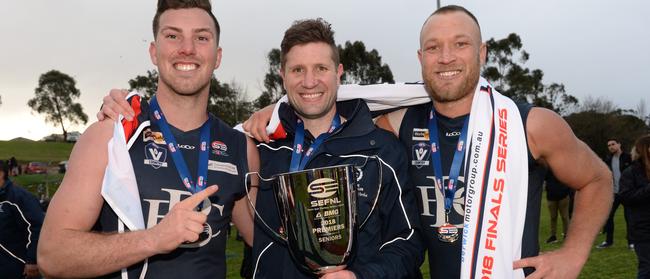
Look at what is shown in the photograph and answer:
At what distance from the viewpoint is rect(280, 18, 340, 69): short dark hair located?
9.33ft

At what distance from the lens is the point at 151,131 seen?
8.68ft

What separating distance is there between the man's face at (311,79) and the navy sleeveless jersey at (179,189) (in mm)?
397

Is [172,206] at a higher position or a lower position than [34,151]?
lower

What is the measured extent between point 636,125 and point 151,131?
53.1 m

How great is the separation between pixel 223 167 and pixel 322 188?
26.2 inches

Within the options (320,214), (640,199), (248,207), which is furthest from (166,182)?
(640,199)

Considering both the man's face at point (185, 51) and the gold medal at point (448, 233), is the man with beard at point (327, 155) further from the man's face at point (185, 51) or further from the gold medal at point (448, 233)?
the man's face at point (185, 51)

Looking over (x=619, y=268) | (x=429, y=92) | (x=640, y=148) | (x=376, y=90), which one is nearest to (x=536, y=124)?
(x=429, y=92)

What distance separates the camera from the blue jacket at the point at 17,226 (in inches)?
222

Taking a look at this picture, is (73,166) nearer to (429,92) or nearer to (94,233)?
(94,233)

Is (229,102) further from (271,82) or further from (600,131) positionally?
(600,131)

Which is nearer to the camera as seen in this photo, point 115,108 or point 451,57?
point 115,108

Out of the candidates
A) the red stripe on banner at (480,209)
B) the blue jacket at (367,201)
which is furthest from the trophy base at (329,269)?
the red stripe on banner at (480,209)

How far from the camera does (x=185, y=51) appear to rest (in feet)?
8.70
